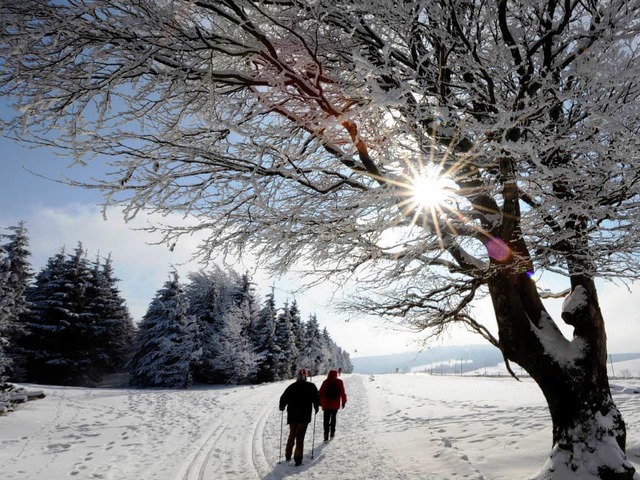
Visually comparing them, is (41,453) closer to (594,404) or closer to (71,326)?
(594,404)

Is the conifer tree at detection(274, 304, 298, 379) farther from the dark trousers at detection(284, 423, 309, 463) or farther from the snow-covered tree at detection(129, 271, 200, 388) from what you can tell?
the dark trousers at detection(284, 423, 309, 463)

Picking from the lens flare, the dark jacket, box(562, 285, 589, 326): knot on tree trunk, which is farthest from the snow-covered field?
the lens flare

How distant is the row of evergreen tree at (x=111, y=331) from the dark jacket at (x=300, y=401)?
776 inches

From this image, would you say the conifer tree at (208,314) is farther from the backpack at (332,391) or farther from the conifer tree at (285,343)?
the backpack at (332,391)

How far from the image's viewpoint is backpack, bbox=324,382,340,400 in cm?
914

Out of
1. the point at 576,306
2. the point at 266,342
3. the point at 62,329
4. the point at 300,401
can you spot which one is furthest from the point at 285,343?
the point at 576,306

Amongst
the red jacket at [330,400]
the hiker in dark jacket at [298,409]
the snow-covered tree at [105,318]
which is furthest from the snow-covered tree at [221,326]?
the hiker in dark jacket at [298,409]

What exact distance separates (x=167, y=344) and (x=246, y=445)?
2098 cm

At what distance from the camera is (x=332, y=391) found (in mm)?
9195

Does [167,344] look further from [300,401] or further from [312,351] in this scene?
[312,351]

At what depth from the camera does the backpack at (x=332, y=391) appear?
914cm

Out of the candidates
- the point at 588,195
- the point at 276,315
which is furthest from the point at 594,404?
the point at 276,315

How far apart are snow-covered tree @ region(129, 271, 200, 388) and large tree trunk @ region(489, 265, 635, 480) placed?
25823 mm

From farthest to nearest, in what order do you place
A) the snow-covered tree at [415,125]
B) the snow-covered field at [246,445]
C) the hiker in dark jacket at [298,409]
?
the hiker in dark jacket at [298,409] → the snow-covered field at [246,445] → the snow-covered tree at [415,125]
